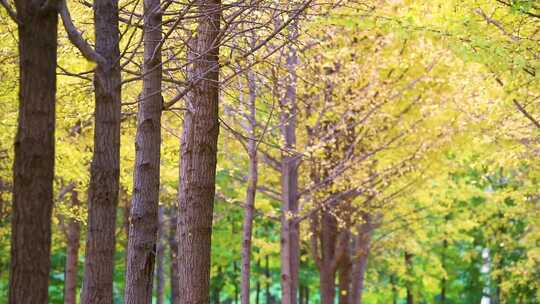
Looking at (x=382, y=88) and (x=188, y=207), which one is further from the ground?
(x=382, y=88)

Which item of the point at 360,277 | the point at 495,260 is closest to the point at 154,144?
the point at 360,277

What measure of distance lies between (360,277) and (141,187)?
15515 millimetres

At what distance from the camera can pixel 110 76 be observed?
596 cm

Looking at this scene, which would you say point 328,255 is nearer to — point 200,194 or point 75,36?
point 200,194

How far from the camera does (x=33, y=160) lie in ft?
16.2

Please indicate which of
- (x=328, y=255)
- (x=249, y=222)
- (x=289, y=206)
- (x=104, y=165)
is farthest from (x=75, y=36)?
(x=328, y=255)

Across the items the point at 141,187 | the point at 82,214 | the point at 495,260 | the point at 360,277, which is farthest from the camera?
the point at 495,260

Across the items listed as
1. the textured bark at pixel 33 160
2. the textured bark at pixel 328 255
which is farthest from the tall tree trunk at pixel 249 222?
the textured bark at pixel 33 160

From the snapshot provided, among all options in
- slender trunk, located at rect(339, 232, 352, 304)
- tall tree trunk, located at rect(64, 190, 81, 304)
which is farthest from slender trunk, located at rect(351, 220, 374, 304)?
tall tree trunk, located at rect(64, 190, 81, 304)

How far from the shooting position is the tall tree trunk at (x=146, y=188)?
Answer: 7.68 m

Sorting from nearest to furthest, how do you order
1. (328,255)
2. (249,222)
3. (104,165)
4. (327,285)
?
(104,165) → (249,222) → (327,285) → (328,255)

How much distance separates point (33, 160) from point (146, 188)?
9.92 ft

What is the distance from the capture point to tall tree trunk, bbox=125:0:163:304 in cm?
768

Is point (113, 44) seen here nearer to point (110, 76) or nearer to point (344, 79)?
point (110, 76)
